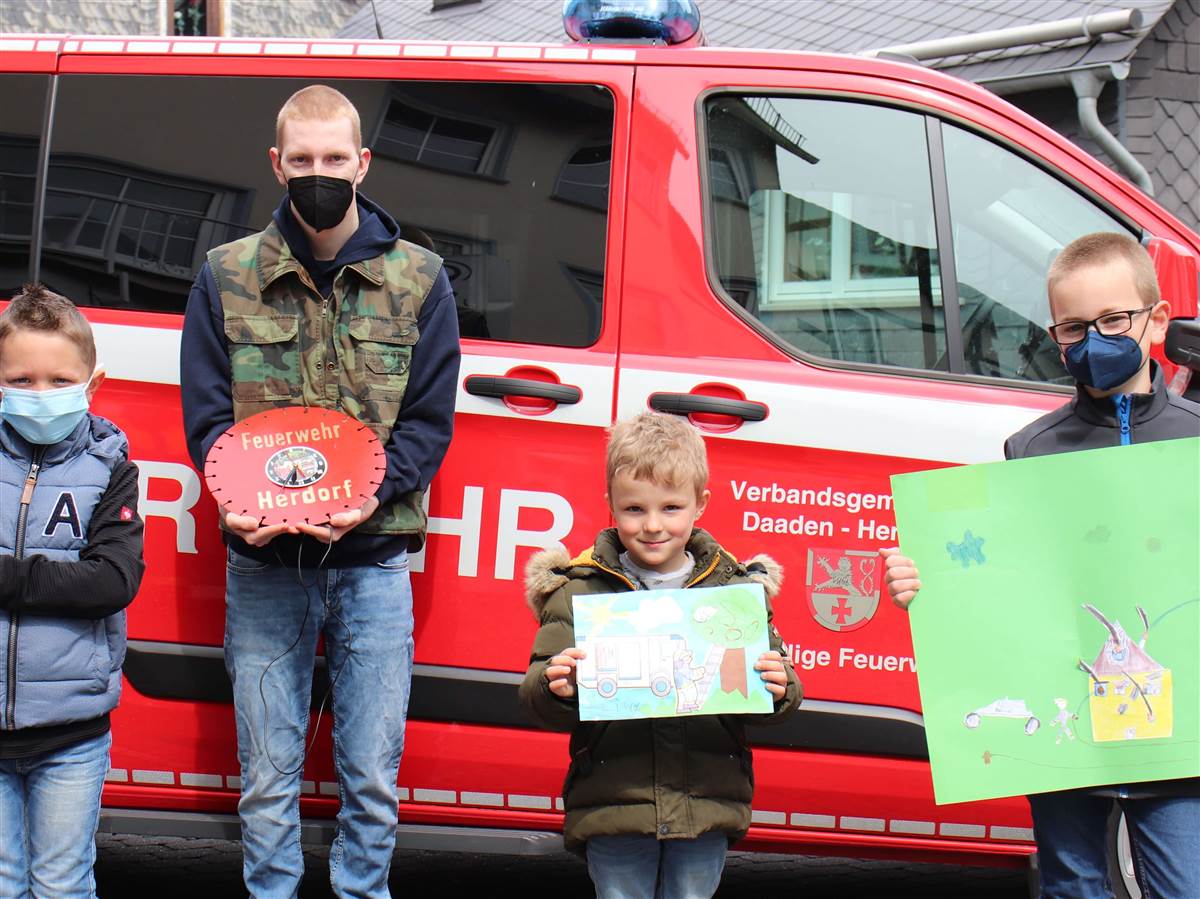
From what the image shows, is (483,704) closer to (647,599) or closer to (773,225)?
(647,599)

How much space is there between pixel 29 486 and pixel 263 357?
541 millimetres

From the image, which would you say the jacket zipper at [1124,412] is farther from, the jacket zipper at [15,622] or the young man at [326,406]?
the jacket zipper at [15,622]

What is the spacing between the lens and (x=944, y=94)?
3.43 meters

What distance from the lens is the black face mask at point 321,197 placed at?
312 centimetres

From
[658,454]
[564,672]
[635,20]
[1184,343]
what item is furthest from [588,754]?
[635,20]

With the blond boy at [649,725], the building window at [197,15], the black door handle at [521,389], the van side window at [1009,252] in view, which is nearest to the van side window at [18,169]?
the black door handle at [521,389]

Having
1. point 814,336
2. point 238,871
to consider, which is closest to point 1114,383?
point 814,336

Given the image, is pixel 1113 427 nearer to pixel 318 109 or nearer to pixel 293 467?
pixel 293 467

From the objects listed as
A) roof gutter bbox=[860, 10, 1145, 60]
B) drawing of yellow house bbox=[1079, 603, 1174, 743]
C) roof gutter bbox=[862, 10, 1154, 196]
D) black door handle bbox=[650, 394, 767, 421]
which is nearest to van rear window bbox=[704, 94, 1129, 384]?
black door handle bbox=[650, 394, 767, 421]

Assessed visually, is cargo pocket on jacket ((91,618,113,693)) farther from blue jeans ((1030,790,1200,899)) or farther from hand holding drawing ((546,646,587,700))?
blue jeans ((1030,790,1200,899))

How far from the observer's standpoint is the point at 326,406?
317cm

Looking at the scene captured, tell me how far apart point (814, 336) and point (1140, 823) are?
133 cm

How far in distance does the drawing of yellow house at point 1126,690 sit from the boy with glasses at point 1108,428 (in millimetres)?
111

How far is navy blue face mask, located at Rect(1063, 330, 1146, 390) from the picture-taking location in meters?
2.54
